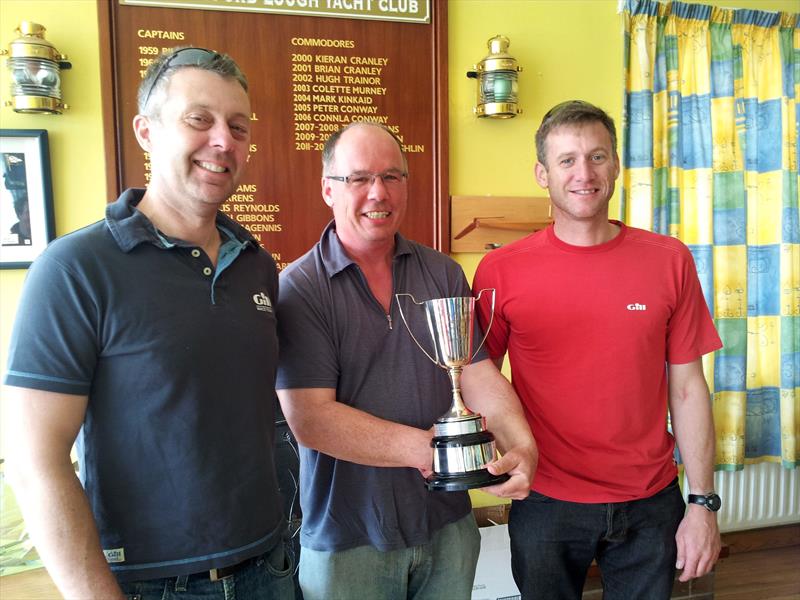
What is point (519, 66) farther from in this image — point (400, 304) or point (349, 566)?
point (349, 566)

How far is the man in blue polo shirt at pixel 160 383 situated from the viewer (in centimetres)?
98

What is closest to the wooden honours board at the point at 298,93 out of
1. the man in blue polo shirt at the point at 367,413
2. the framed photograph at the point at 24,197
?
the framed photograph at the point at 24,197

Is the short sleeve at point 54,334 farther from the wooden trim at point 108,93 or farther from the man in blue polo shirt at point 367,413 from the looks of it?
the wooden trim at point 108,93

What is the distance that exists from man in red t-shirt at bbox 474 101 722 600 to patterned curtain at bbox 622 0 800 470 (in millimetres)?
1436

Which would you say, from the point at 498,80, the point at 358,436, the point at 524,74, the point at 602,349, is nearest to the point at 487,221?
the point at 498,80

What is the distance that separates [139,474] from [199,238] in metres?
0.46

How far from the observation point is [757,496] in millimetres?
3361

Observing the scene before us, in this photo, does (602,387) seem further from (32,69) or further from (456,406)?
(32,69)

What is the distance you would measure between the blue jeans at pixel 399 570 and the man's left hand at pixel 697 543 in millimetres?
594

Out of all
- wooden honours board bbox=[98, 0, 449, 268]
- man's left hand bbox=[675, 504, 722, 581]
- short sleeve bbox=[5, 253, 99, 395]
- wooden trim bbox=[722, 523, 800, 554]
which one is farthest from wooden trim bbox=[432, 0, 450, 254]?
wooden trim bbox=[722, 523, 800, 554]

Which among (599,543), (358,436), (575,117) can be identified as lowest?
(599,543)

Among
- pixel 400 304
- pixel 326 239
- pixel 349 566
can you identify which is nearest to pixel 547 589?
pixel 349 566

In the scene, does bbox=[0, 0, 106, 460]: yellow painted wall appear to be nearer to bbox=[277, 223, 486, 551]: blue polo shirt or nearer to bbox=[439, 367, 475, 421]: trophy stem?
bbox=[277, 223, 486, 551]: blue polo shirt

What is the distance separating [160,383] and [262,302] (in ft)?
0.94
